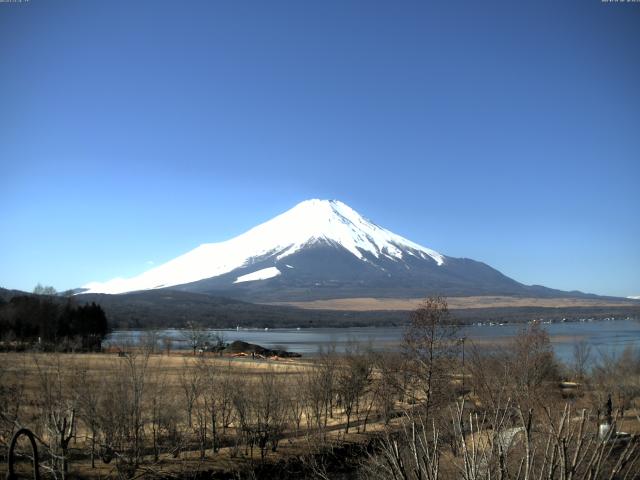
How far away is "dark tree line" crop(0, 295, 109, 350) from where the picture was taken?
73.7 meters

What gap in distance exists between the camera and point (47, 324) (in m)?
78.4

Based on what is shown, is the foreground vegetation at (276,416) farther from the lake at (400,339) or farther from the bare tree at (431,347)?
the lake at (400,339)

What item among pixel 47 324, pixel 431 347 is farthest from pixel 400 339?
pixel 47 324

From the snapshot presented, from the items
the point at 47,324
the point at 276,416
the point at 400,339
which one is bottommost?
the point at 276,416

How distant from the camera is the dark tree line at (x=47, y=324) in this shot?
2901 inches

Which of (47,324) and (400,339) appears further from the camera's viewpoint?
(47,324)

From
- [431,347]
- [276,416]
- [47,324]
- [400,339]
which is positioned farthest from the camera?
[47,324]

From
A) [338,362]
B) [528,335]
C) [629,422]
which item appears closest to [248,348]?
[338,362]

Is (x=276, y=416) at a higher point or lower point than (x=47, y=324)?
lower

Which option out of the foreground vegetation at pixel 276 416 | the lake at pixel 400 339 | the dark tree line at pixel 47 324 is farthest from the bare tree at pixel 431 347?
the dark tree line at pixel 47 324

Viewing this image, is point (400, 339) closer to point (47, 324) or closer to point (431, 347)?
point (431, 347)

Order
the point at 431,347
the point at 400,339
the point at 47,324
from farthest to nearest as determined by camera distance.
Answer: the point at 47,324, the point at 400,339, the point at 431,347

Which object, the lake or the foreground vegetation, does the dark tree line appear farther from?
the foreground vegetation

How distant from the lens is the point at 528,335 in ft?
121
